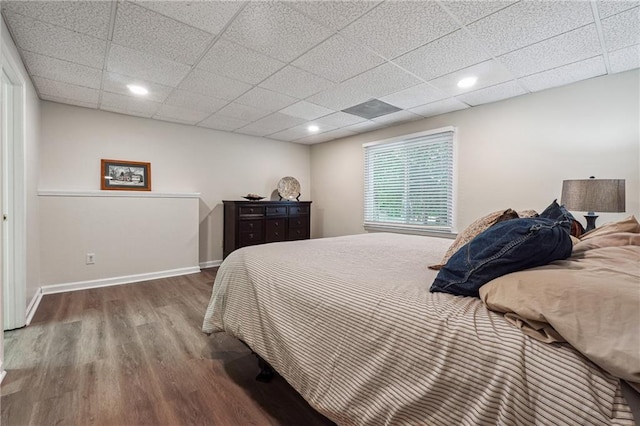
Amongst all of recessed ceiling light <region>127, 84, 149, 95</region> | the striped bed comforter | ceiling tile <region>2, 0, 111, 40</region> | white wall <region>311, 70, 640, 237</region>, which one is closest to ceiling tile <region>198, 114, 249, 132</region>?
recessed ceiling light <region>127, 84, 149, 95</region>

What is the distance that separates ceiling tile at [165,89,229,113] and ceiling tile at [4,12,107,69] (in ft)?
2.66

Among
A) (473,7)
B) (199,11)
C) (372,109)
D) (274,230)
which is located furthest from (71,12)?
(274,230)

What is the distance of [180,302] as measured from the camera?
3.13 m

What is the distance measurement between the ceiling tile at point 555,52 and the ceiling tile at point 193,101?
2911 millimetres

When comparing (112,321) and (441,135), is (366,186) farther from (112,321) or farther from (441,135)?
(112,321)

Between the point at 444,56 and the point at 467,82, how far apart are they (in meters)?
0.64

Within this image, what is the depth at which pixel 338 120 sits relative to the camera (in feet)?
13.5

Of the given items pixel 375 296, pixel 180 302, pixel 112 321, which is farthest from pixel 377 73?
pixel 112 321

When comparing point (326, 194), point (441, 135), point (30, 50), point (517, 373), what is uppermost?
point (30, 50)

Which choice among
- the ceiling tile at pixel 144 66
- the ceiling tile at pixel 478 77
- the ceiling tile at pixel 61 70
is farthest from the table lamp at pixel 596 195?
the ceiling tile at pixel 61 70

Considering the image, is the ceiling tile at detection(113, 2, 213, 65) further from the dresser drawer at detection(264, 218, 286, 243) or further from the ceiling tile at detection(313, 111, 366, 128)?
the dresser drawer at detection(264, 218, 286, 243)

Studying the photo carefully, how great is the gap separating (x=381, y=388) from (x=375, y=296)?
0.31 meters

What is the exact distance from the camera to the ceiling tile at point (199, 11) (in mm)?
1739

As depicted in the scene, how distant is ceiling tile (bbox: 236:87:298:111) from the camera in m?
3.12
